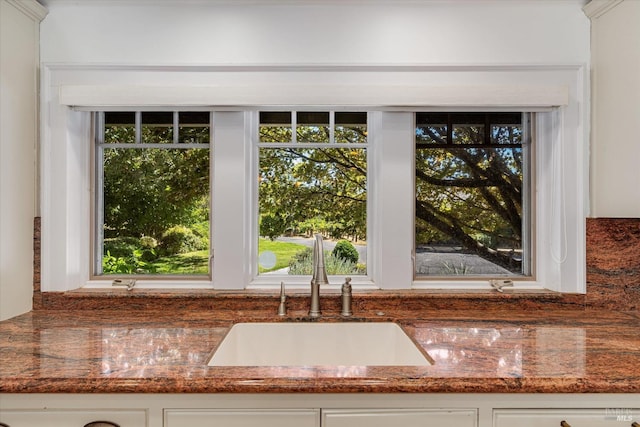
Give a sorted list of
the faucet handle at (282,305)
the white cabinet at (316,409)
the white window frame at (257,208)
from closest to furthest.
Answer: the white cabinet at (316,409) < the faucet handle at (282,305) < the white window frame at (257,208)

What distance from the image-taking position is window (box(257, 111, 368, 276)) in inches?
84.2

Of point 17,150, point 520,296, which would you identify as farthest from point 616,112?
point 17,150

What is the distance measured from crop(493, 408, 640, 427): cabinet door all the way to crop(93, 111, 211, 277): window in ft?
4.80

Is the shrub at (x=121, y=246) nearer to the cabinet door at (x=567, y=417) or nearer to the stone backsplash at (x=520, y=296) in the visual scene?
the stone backsplash at (x=520, y=296)

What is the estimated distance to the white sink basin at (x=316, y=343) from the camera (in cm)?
177

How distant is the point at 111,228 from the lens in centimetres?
215

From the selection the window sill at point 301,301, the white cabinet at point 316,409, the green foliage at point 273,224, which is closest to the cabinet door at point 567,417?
the white cabinet at point 316,409

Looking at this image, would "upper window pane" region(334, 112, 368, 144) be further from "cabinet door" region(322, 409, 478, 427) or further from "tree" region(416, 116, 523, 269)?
"cabinet door" region(322, 409, 478, 427)

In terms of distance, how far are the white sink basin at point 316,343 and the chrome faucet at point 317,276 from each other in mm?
71

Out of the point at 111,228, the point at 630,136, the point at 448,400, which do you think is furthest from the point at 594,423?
the point at 111,228

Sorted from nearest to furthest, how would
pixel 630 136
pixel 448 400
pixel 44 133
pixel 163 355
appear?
pixel 448 400, pixel 163 355, pixel 630 136, pixel 44 133

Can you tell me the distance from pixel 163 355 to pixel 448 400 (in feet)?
2.92

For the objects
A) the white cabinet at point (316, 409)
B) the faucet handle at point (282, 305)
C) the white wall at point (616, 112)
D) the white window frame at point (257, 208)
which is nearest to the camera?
the white cabinet at point (316, 409)

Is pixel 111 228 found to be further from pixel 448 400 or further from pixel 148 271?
pixel 448 400
